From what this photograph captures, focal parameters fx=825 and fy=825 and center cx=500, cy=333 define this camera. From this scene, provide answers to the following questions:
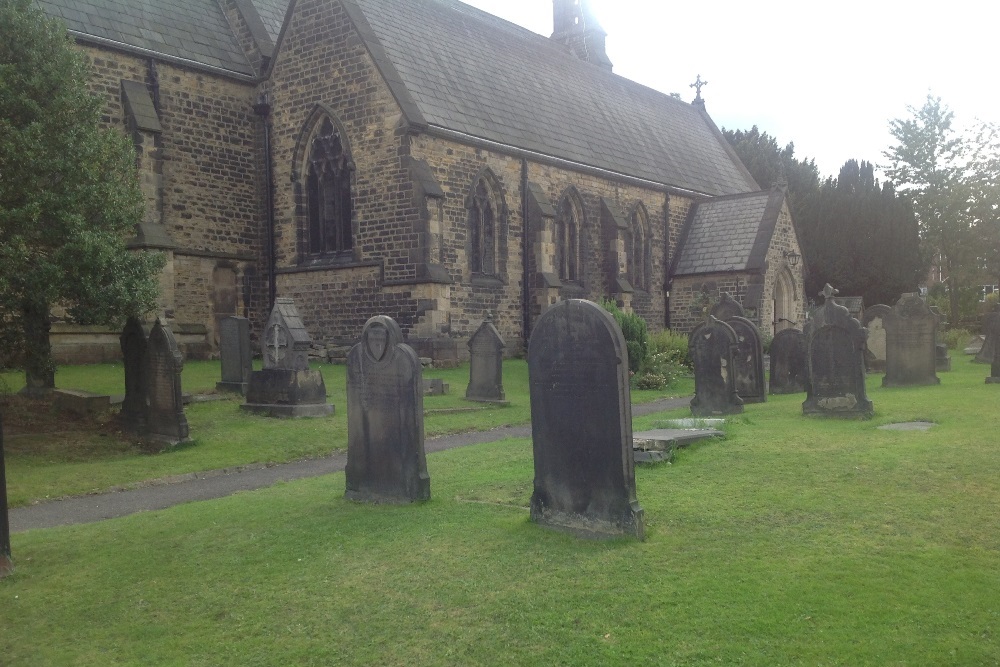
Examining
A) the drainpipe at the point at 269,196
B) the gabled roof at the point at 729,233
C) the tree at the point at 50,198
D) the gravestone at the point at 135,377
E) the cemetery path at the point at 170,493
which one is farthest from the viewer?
the gabled roof at the point at 729,233

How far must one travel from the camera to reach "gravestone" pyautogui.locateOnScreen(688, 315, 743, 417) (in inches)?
504

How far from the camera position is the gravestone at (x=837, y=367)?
11.0 meters

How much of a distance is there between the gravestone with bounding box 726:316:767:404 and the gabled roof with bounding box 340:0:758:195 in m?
9.68

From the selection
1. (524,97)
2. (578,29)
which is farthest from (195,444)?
(578,29)

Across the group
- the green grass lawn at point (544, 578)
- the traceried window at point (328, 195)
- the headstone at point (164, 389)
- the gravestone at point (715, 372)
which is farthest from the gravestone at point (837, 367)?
the traceried window at point (328, 195)

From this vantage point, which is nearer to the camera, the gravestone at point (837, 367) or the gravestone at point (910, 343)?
the gravestone at point (837, 367)

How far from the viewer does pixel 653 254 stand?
1184 inches

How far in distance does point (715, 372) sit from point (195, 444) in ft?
25.3

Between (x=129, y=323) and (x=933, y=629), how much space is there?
11.0 metres

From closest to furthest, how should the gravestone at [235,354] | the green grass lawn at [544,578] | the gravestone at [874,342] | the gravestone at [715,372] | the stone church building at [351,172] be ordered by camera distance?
1. the green grass lawn at [544,578]
2. the gravestone at [715,372]
3. the gravestone at [235,354]
4. the gravestone at [874,342]
5. the stone church building at [351,172]

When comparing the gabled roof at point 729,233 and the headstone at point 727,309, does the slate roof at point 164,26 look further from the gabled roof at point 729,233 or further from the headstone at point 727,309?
the gabled roof at point 729,233

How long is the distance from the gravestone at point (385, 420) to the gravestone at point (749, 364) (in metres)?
8.39

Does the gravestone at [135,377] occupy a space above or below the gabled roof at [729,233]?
below

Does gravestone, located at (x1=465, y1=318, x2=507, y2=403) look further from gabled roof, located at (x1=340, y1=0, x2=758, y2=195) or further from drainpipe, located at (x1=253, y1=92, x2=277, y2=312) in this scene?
drainpipe, located at (x1=253, y1=92, x2=277, y2=312)
